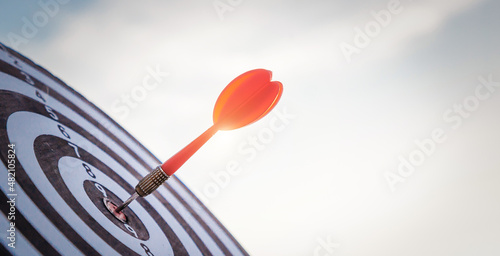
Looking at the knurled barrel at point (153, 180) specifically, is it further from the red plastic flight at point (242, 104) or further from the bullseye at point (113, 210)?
the bullseye at point (113, 210)

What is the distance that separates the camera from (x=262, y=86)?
6.19 feet

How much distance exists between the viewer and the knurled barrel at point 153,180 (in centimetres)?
180

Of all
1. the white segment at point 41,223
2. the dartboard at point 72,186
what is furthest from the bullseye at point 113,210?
the white segment at point 41,223

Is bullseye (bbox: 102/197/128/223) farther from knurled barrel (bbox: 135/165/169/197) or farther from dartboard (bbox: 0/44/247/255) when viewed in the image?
knurled barrel (bbox: 135/165/169/197)

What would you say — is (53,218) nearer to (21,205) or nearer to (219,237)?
(21,205)

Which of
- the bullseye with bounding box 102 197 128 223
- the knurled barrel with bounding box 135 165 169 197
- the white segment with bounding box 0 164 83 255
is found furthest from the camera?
the bullseye with bounding box 102 197 128 223

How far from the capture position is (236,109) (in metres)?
1.92

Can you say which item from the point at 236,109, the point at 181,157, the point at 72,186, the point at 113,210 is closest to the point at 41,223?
the point at 72,186

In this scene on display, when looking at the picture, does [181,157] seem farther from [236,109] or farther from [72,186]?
[72,186]

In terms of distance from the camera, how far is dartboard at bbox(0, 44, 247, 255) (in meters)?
1.59

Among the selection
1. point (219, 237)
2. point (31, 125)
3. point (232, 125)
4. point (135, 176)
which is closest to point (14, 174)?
point (31, 125)

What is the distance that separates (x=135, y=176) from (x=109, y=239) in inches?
51.5

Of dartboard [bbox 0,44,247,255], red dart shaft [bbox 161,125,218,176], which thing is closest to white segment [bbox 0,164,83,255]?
dartboard [bbox 0,44,247,255]

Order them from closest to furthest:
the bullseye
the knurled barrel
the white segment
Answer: the white segment
the knurled barrel
the bullseye
